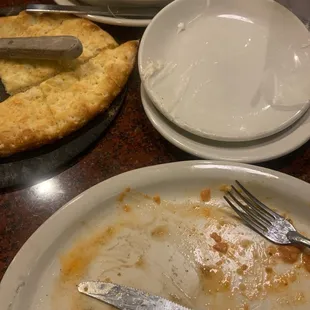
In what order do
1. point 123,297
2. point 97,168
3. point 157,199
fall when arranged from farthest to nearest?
1. point 97,168
2. point 157,199
3. point 123,297

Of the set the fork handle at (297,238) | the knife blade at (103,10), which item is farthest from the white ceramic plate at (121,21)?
the fork handle at (297,238)

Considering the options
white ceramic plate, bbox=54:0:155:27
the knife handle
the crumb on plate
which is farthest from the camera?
white ceramic plate, bbox=54:0:155:27

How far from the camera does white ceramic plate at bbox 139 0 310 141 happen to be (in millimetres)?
1024

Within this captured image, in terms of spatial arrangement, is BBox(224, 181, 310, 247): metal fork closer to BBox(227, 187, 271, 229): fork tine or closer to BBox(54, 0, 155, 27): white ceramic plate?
BBox(227, 187, 271, 229): fork tine

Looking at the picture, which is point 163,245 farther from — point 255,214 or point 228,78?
point 228,78

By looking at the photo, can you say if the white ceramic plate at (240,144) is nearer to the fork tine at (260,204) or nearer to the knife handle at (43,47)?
the fork tine at (260,204)

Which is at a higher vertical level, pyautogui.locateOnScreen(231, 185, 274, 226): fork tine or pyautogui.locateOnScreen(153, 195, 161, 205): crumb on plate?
pyautogui.locateOnScreen(231, 185, 274, 226): fork tine

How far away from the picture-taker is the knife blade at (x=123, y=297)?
81 centimetres

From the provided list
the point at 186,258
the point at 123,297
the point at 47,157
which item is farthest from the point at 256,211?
the point at 47,157

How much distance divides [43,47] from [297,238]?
2.19 ft

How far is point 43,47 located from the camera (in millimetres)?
1088

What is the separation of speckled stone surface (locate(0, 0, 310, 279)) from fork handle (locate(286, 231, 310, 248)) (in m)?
0.18

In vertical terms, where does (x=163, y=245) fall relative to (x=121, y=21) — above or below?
below

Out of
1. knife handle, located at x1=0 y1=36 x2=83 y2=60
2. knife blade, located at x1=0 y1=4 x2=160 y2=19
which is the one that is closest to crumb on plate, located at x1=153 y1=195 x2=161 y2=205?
knife handle, located at x1=0 y1=36 x2=83 y2=60
